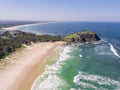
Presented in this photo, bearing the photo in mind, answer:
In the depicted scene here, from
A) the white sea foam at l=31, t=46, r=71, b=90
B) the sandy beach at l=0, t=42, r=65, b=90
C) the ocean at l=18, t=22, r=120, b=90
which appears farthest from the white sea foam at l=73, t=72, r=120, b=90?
the sandy beach at l=0, t=42, r=65, b=90

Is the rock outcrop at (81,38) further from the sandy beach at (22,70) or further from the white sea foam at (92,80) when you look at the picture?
the white sea foam at (92,80)

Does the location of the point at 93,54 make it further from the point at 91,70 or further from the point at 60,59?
the point at 91,70

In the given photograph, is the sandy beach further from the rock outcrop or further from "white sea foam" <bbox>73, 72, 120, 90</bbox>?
the rock outcrop

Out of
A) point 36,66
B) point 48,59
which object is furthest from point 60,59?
point 36,66

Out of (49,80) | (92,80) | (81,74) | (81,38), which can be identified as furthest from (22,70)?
(81,38)

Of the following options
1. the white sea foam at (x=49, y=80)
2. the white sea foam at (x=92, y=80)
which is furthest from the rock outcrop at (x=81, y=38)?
the white sea foam at (x=92, y=80)

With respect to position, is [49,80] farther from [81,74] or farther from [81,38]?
[81,38]

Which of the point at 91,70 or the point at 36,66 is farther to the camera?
the point at 36,66

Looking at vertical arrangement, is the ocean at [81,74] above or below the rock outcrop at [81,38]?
above
